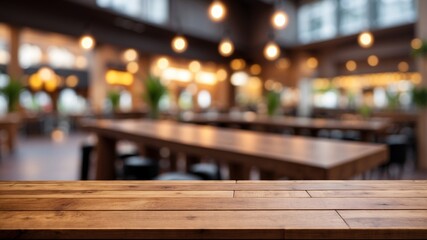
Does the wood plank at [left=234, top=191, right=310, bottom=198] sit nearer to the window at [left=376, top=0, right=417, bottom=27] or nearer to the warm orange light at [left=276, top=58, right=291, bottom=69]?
the window at [left=376, top=0, right=417, bottom=27]

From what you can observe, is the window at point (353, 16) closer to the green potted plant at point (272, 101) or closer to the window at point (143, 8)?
the green potted plant at point (272, 101)

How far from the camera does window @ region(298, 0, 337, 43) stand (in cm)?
1093

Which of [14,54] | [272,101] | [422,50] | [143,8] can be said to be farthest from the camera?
[14,54]

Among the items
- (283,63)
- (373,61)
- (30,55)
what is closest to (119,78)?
(30,55)

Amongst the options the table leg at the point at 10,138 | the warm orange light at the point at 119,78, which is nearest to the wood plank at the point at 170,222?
the table leg at the point at 10,138

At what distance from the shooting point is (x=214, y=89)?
17781 mm

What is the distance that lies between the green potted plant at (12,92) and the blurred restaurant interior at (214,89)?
41 millimetres

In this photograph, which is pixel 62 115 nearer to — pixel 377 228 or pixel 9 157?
pixel 9 157

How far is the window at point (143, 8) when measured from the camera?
7.42 metres

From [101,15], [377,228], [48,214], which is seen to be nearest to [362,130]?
[377,228]

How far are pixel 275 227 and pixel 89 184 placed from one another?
789mm

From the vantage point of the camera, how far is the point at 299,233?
2.54 ft

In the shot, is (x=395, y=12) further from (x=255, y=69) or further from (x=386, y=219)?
(x=386, y=219)

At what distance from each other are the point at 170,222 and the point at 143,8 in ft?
27.3
